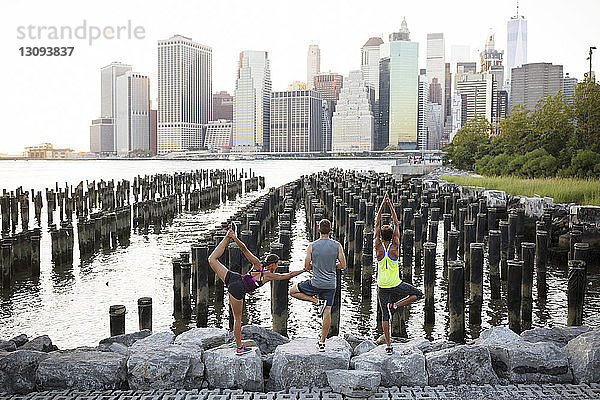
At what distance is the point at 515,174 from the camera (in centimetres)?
4131

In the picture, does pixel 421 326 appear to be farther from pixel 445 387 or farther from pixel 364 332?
pixel 445 387

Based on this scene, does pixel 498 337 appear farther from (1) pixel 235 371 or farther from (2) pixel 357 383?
(1) pixel 235 371

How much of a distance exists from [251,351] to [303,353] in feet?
2.54

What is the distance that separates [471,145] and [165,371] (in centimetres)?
6561

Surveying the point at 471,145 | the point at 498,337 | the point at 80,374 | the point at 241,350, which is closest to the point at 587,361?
the point at 498,337

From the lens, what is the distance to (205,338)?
8805mm

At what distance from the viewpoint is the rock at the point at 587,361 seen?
7625 millimetres

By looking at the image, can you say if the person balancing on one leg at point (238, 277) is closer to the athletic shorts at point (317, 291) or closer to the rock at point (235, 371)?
the rock at point (235, 371)

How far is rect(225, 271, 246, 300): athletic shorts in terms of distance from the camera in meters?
8.13

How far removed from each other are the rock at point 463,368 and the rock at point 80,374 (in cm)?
448

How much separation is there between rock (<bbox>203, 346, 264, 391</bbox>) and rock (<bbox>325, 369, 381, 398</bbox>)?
3.81 feet

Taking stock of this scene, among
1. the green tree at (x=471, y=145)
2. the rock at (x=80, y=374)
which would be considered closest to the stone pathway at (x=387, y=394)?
the rock at (x=80, y=374)

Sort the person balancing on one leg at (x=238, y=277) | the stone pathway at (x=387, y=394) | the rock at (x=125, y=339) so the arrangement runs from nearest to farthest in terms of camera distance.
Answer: the stone pathway at (x=387, y=394) → the person balancing on one leg at (x=238, y=277) → the rock at (x=125, y=339)

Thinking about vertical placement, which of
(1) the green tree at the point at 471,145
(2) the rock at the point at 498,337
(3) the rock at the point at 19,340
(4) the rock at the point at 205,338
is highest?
(1) the green tree at the point at 471,145
